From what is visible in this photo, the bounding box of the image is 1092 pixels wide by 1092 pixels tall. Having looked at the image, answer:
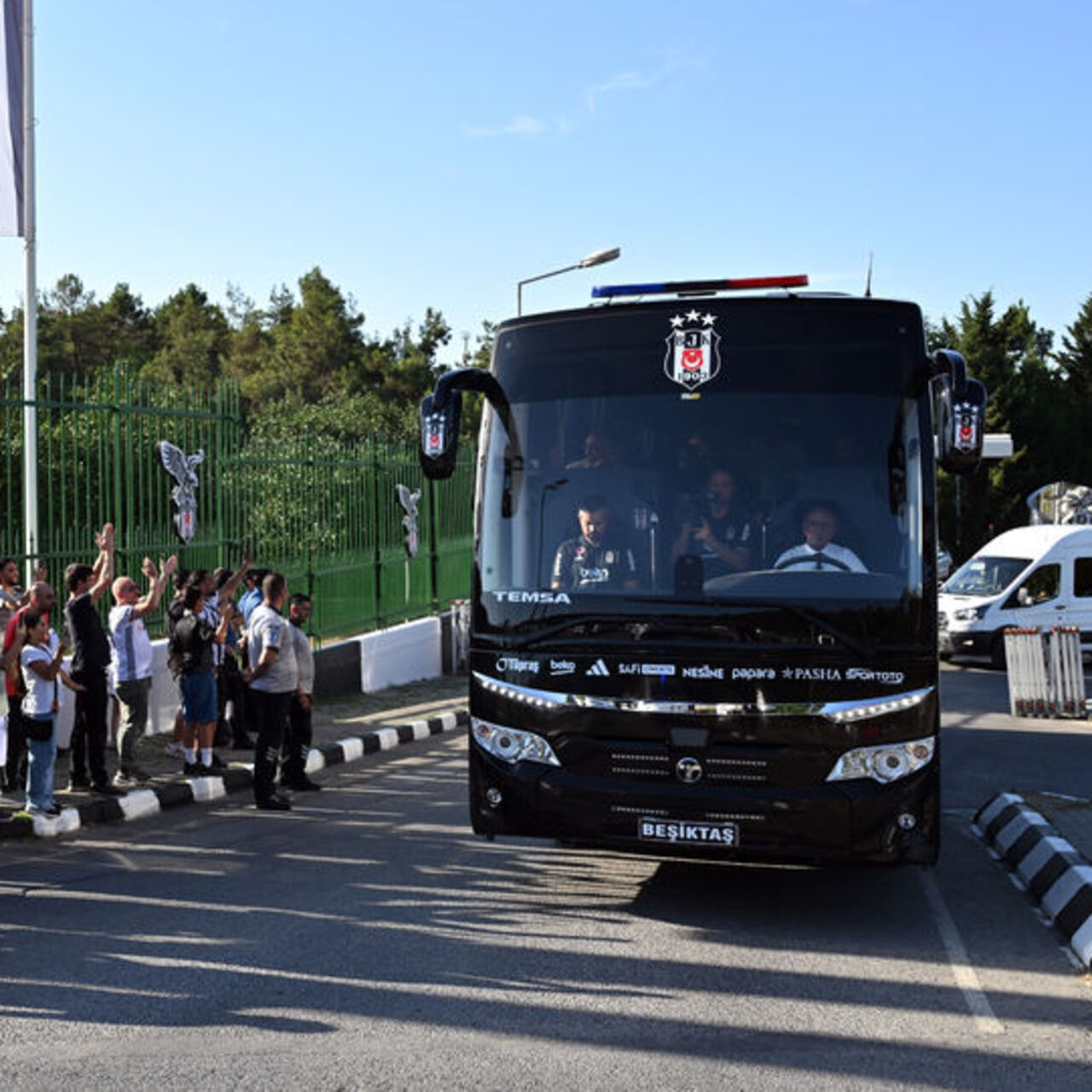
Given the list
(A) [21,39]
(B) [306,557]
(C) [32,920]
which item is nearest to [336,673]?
(B) [306,557]

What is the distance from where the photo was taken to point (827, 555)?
654 cm

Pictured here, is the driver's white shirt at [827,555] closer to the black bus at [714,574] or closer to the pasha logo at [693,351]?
the black bus at [714,574]

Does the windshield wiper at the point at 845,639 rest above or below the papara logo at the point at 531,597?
below

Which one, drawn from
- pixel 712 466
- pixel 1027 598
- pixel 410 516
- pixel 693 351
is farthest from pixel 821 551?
pixel 1027 598

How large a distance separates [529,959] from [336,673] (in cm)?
1130

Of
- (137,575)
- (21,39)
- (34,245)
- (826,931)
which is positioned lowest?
(826,931)

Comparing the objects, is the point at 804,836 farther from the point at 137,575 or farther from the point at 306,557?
the point at 306,557

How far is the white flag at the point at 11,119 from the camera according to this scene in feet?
44.4

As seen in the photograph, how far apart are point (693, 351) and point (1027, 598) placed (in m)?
16.7

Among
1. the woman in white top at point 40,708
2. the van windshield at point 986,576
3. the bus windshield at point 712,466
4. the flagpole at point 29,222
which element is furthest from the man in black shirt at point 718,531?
the van windshield at point 986,576

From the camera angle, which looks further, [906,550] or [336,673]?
[336,673]

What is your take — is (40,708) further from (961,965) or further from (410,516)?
(410,516)

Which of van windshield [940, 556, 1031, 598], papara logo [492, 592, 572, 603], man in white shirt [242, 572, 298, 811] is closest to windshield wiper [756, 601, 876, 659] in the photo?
papara logo [492, 592, 572, 603]

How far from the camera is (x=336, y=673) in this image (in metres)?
17.1
